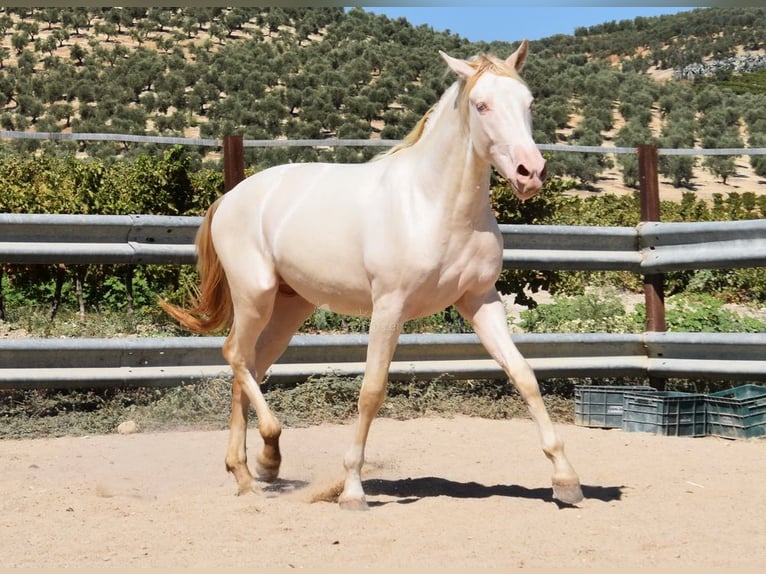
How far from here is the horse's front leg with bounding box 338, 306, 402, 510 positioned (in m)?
4.57

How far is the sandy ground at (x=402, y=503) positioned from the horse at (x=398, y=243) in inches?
12.1

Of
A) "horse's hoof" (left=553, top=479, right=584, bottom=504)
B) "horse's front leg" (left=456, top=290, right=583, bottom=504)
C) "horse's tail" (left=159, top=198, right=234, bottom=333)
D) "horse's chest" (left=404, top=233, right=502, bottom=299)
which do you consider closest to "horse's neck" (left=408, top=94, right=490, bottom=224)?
"horse's chest" (left=404, top=233, right=502, bottom=299)

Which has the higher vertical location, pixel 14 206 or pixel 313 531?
pixel 14 206

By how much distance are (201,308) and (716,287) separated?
11019 mm

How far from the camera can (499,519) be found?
423cm

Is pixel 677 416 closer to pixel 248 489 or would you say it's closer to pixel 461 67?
pixel 248 489

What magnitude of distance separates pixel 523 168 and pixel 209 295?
7.59 ft

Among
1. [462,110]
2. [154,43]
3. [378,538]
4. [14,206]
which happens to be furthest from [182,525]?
[154,43]

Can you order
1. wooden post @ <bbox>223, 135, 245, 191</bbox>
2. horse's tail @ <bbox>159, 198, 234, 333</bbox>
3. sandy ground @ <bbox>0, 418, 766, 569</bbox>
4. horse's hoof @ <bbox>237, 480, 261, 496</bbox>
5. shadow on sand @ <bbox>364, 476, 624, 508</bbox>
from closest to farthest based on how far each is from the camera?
sandy ground @ <bbox>0, 418, 766, 569</bbox> → shadow on sand @ <bbox>364, 476, 624, 508</bbox> → horse's hoof @ <bbox>237, 480, 261, 496</bbox> → horse's tail @ <bbox>159, 198, 234, 333</bbox> → wooden post @ <bbox>223, 135, 245, 191</bbox>

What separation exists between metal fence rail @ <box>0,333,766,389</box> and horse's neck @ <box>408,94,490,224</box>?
2343mm

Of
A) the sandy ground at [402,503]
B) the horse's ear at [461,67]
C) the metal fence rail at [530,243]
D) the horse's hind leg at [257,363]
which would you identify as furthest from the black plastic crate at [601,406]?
the horse's ear at [461,67]

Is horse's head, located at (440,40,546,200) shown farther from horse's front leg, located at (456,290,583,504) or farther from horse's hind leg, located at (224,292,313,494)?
horse's hind leg, located at (224,292,313,494)

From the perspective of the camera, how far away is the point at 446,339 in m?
6.95

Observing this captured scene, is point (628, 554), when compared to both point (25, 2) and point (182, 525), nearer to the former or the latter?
point (182, 525)
